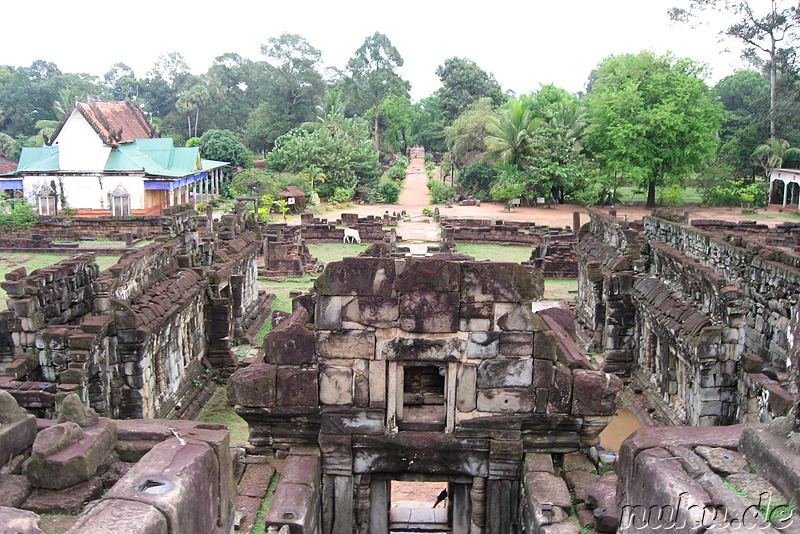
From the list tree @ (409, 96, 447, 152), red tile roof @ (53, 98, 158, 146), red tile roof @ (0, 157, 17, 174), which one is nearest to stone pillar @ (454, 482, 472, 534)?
red tile roof @ (53, 98, 158, 146)

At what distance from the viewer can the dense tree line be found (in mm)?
38031

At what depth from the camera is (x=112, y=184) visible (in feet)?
125

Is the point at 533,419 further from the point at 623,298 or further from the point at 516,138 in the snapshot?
the point at 516,138

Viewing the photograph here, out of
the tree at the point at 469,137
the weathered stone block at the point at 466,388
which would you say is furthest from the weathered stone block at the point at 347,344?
the tree at the point at 469,137

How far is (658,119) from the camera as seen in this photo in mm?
36625

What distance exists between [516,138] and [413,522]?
116ft

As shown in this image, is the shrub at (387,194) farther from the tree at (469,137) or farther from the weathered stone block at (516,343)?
the weathered stone block at (516,343)

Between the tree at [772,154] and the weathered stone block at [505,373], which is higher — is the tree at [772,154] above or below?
above

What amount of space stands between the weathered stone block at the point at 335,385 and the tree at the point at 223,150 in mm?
46482

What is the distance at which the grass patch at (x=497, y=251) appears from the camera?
93.9 ft

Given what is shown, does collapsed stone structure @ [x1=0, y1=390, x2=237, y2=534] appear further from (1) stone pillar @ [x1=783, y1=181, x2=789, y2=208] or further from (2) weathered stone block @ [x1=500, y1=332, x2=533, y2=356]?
(1) stone pillar @ [x1=783, y1=181, x2=789, y2=208]

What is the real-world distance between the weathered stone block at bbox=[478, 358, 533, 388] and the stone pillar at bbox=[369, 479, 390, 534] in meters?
1.81

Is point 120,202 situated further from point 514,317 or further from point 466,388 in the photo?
point 514,317

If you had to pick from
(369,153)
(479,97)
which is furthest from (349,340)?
(479,97)
